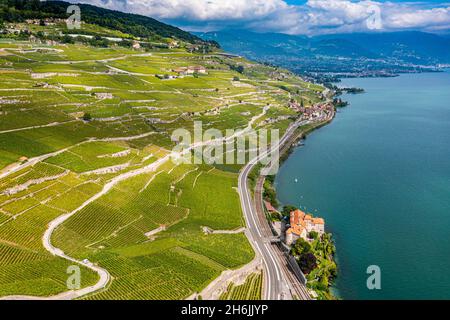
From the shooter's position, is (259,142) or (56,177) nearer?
(56,177)

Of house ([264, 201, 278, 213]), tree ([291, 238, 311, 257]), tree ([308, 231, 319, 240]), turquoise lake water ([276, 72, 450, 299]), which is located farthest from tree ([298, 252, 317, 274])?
house ([264, 201, 278, 213])

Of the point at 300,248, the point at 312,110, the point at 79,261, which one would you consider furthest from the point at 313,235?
the point at 312,110

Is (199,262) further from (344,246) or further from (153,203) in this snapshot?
(344,246)

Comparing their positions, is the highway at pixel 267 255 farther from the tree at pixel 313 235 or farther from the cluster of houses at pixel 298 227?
the tree at pixel 313 235

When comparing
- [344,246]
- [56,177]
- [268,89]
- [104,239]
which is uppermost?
[268,89]

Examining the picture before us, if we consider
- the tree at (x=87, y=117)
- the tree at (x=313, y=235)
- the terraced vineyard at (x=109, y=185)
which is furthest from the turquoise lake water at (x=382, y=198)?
the tree at (x=87, y=117)

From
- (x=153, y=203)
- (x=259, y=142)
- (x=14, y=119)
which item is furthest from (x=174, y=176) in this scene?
(x=259, y=142)

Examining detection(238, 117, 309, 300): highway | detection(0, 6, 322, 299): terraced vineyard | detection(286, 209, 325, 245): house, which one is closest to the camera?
detection(0, 6, 322, 299): terraced vineyard

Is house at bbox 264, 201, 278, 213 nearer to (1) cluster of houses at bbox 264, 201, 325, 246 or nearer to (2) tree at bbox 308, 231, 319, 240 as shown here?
(1) cluster of houses at bbox 264, 201, 325, 246
